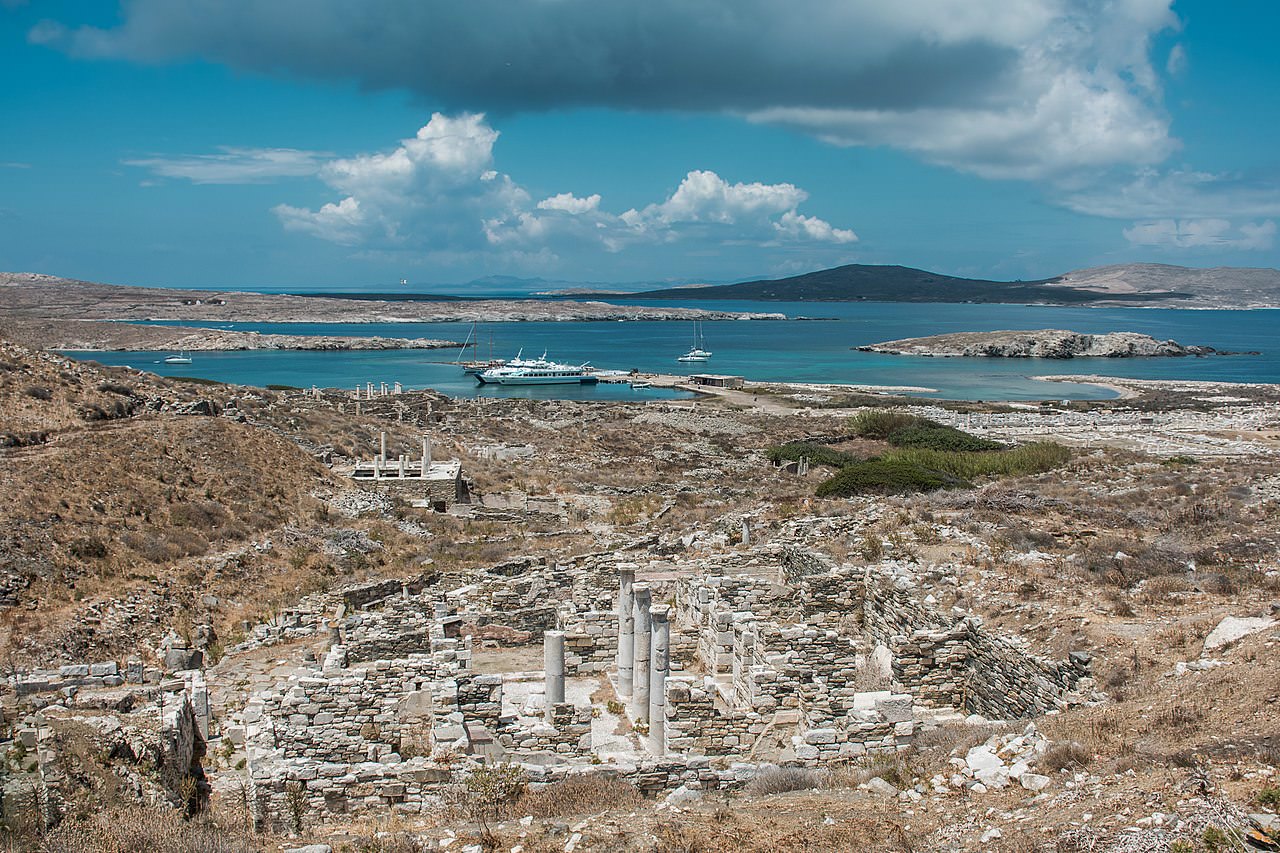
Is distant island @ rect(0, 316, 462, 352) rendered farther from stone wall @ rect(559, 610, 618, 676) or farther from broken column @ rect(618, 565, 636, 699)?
broken column @ rect(618, 565, 636, 699)

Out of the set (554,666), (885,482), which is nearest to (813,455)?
(885,482)

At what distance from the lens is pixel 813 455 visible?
4059 cm

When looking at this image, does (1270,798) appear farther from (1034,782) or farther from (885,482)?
(885,482)

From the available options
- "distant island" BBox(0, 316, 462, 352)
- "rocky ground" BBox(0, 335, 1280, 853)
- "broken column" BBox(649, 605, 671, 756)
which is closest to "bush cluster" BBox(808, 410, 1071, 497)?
"rocky ground" BBox(0, 335, 1280, 853)

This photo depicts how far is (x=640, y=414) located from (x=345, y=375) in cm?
4872

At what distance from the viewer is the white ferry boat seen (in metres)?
102

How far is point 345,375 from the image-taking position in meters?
103

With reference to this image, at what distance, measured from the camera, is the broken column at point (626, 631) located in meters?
12.3

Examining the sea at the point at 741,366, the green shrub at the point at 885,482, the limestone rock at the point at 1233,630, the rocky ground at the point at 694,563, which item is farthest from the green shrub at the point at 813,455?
the sea at the point at 741,366

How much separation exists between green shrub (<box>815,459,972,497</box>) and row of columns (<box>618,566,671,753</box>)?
1605 centimetres

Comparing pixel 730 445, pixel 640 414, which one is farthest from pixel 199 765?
pixel 640 414

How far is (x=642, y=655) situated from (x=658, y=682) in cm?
81

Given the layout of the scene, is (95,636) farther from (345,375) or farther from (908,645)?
(345,375)

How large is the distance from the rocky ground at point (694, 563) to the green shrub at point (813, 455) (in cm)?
116
